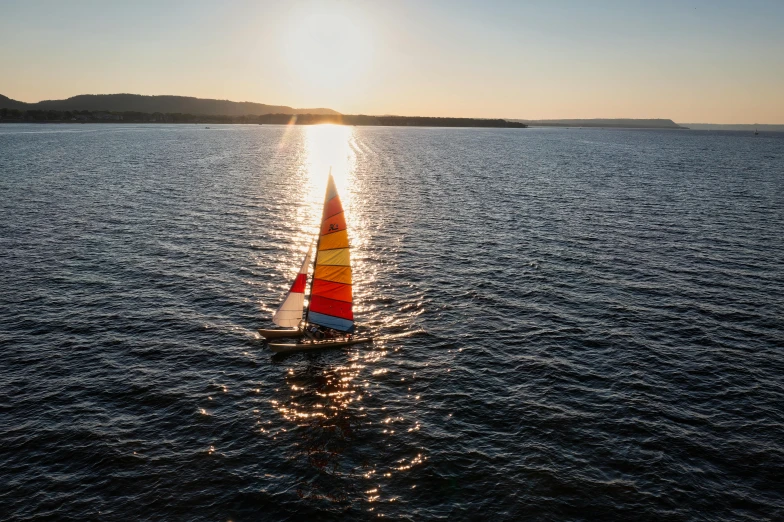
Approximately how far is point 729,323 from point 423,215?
54.2m

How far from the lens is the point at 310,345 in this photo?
46.2m

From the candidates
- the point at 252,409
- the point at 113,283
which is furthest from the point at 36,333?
the point at 252,409

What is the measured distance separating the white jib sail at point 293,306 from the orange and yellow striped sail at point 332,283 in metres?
1.09

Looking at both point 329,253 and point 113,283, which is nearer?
point 329,253

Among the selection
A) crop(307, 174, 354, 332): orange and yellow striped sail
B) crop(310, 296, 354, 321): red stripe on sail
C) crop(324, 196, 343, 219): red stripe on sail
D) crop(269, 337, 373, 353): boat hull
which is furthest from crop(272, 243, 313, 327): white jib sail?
crop(324, 196, 343, 219): red stripe on sail

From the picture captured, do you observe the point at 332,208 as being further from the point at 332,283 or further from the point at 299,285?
the point at 299,285

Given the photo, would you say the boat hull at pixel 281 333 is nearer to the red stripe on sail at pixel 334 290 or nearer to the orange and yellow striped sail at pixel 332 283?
the orange and yellow striped sail at pixel 332 283

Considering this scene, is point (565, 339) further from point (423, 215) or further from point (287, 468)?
point (423, 215)

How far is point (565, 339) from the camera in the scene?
4656 centimetres

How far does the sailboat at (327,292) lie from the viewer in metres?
47.6

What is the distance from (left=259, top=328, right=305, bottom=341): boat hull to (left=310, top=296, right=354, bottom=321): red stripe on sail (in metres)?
2.80

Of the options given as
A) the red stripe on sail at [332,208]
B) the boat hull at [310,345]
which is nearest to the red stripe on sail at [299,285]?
the boat hull at [310,345]

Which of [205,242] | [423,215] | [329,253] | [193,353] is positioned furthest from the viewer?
[423,215]

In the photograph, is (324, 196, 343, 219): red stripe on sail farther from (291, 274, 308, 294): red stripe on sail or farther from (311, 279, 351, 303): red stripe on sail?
(311, 279, 351, 303): red stripe on sail
